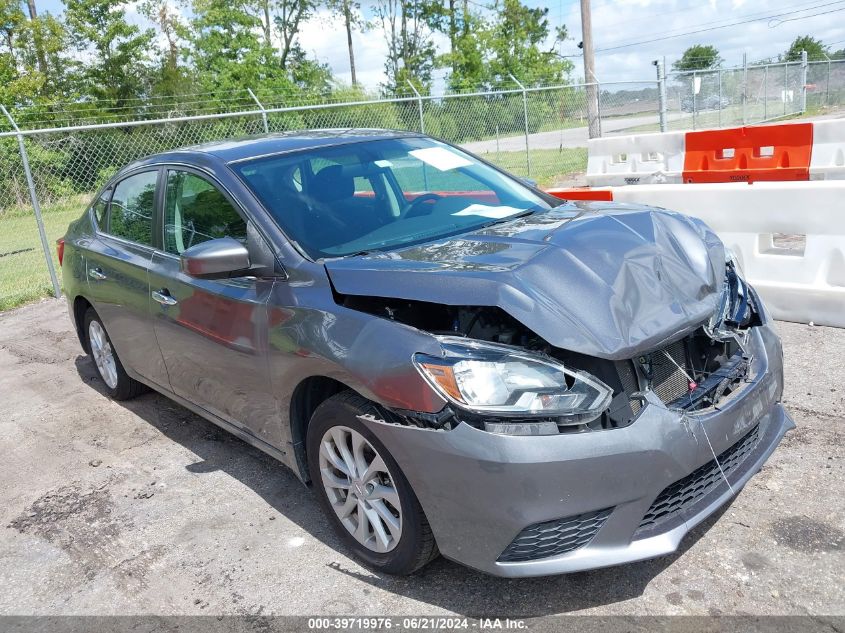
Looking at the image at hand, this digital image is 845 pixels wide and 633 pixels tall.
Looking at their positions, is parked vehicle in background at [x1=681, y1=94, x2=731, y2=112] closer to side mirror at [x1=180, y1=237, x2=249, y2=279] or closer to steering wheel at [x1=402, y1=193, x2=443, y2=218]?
steering wheel at [x1=402, y1=193, x2=443, y2=218]

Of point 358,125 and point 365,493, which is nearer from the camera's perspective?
point 365,493

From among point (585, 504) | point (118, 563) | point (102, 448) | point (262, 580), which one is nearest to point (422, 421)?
point (585, 504)

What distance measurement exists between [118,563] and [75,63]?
A: 3167 centimetres

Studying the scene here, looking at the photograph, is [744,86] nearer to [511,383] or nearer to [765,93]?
[765,93]

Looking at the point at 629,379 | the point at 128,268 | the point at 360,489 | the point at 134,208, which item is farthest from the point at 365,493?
the point at 134,208

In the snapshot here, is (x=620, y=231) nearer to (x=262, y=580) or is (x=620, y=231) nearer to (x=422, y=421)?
(x=422, y=421)

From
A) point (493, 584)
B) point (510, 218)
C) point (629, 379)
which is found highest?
point (510, 218)

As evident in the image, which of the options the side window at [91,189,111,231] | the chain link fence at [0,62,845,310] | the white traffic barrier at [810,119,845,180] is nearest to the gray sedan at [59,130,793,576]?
the side window at [91,189,111,231]

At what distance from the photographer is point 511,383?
2555 millimetres

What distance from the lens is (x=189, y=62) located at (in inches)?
1344

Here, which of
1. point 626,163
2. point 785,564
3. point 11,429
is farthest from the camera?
point 626,163

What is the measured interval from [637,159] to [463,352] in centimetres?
1050

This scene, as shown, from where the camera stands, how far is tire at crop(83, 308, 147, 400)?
5.32 m

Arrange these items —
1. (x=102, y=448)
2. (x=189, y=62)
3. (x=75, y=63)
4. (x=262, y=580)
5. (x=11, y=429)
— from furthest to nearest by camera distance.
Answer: (x=189, y=62)
(x=75, y=63)
(x=11, y=429)
(x=102, y=448)
(x=262, y=580)
